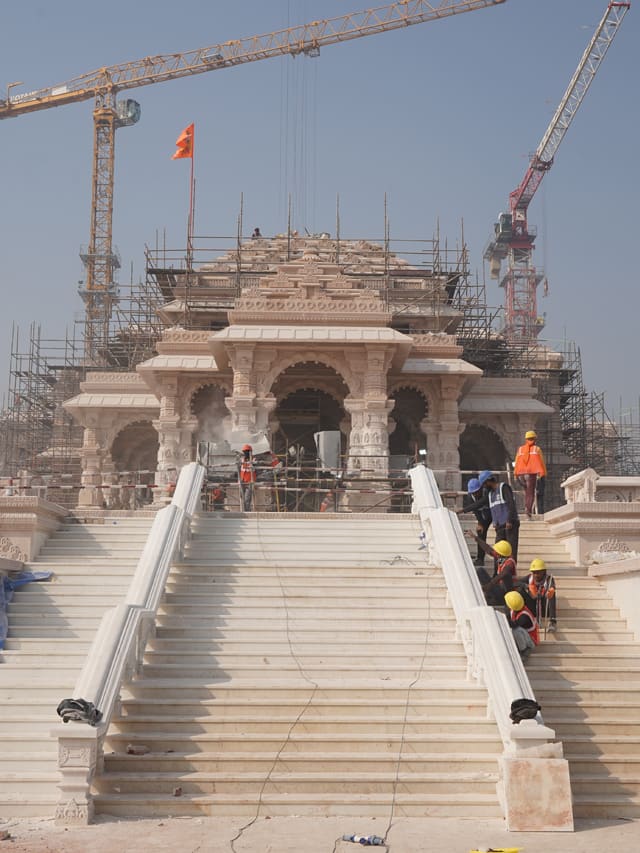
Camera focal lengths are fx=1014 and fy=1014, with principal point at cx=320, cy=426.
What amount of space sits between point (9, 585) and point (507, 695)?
665cm

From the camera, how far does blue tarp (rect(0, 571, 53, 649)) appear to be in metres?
11.7

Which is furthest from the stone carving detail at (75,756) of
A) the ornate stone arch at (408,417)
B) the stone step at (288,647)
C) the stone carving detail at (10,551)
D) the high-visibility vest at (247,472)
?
the ornate stone arch at (408,417)

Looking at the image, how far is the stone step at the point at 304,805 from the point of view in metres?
8.12

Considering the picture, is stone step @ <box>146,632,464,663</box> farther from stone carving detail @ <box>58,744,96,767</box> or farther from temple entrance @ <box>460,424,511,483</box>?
temple entrance @ <box>460,424,511,483</box>

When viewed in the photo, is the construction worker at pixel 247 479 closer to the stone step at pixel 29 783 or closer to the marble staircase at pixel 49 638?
the marble staircase at pixel 49 638

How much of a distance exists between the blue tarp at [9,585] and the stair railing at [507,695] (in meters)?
5.04

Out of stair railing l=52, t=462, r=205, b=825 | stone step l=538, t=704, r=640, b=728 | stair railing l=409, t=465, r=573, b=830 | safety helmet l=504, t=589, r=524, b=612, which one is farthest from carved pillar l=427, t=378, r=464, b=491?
stone step l=538, t=704, r=640, b=728

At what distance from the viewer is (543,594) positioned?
11.7 meters

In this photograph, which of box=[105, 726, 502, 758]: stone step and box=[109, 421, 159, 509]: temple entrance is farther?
box=[109, 421, 159, 509]: temple entrance

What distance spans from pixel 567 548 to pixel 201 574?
5437mm

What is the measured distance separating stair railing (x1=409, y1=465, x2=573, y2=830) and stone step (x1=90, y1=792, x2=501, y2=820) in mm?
325

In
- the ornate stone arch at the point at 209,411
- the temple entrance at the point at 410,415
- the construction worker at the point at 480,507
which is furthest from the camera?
the temple entrance at the point at 410,415

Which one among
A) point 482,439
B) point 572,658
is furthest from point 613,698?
point 482,439

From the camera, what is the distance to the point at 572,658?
10.7 meters
